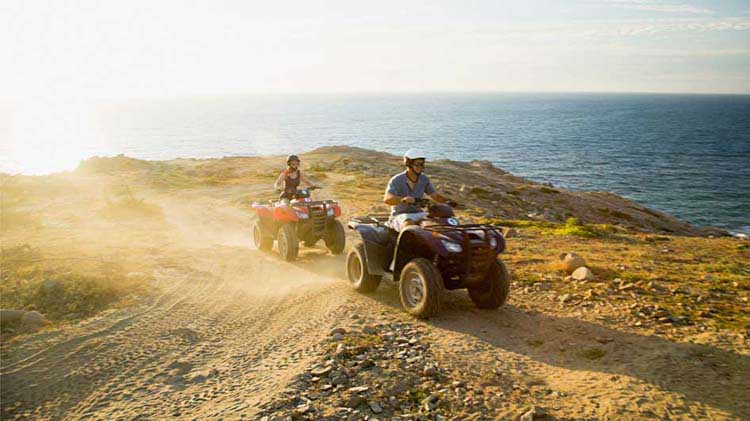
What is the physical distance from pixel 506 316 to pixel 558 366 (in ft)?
6.10

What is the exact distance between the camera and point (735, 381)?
19.8 ft

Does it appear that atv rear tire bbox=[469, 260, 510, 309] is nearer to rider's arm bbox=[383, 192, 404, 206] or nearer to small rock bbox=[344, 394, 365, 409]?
rider's arm bbox=[383, 192, 404, 206]

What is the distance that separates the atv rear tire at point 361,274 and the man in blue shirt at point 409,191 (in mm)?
937

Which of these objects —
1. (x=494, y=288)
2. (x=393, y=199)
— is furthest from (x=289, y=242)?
(x=494, y=288)

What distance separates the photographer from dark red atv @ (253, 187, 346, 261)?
12.9m

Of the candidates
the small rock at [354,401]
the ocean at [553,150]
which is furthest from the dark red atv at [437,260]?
the ocean at [553,150]

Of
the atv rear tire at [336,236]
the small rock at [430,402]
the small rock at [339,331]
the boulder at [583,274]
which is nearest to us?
the small rock at [430,402]

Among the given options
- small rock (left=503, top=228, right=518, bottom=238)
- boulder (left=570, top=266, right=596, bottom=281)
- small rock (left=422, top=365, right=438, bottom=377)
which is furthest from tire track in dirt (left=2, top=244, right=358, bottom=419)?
small rock (left=503, top=228, right=518, bottom=238)

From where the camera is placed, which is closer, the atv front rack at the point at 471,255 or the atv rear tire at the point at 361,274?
the atv front rack at the point at 471,255

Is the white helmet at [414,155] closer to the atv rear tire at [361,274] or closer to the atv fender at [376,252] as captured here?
the atv fender at [376,252]

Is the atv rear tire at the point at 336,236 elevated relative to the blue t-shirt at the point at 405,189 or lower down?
lower down

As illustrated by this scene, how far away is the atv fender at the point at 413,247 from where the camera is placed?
7.84 meters

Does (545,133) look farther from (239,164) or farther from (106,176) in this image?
(106,176)

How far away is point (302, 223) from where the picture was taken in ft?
42.7
